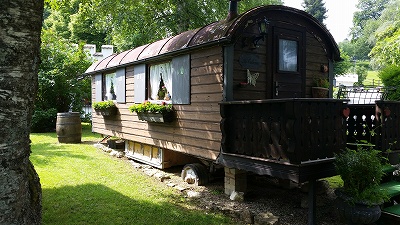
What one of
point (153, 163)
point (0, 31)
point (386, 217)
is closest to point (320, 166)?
point (386, 217)

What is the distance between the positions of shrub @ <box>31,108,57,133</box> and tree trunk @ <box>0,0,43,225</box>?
13.4 m

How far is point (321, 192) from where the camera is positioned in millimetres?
6133

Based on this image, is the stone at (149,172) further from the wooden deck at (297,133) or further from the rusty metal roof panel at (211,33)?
the rusty metal roof panel at (211,33)

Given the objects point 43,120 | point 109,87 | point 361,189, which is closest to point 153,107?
point 109,87

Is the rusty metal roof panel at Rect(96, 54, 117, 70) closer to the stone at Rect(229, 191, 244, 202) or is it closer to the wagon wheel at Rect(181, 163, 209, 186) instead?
the wagon wheel at Rect(181, 163, 209, 186)

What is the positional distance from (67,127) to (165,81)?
19.6 feet

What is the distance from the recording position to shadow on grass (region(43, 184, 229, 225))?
4.55 metres

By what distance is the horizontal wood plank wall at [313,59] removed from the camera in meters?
6.45

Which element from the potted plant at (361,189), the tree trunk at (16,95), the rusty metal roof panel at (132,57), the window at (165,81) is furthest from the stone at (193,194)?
A: the rusty metal roof panel at (132,57)

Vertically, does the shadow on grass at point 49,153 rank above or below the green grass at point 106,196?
above

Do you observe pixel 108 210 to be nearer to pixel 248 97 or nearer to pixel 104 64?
pixel 248 97

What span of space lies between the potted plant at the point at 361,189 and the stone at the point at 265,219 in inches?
33.8

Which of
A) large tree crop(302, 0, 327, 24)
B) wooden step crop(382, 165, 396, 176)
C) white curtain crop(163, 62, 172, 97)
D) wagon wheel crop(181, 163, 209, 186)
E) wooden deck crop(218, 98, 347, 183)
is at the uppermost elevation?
large tree crop(302, 0, 327, 24)

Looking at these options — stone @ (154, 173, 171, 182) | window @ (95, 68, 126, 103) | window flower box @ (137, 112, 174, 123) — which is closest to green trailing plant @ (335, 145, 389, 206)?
window flower box @ (137, 112, 174, 123)
